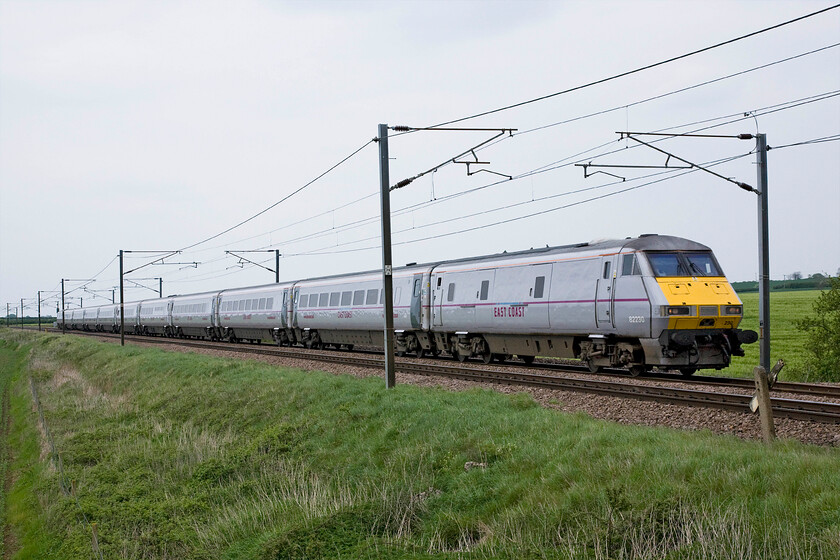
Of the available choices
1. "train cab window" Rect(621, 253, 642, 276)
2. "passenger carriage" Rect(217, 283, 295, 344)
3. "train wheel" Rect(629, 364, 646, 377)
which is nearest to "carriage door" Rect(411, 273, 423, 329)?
"train wheel" Rect(629, 364, 646, 377)

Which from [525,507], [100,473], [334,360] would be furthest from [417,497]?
[334,360]

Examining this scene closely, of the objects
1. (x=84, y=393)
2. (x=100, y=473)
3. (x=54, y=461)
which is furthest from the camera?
(x=84, y=393)

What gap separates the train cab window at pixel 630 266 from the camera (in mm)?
18578

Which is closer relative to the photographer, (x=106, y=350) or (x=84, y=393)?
(x=84, y=393)

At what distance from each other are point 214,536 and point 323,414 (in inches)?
226

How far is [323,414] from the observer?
15.9m

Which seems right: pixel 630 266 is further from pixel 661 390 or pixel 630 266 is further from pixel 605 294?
pixel 661 390

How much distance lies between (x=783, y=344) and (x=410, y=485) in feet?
118

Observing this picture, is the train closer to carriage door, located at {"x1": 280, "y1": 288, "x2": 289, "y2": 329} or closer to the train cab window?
the train cab window

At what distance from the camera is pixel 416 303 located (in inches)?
1133

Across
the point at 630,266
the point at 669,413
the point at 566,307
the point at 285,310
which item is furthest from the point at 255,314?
the point at 669,413

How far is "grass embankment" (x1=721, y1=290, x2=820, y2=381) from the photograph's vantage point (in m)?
24.1

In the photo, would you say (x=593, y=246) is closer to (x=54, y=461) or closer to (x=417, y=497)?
(x=417, y=497)

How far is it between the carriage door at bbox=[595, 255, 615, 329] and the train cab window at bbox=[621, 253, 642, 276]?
14.2 inches
